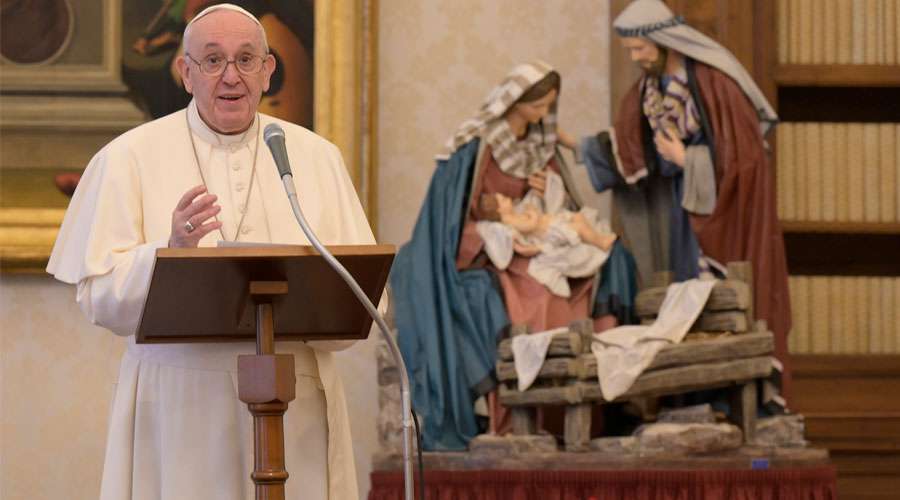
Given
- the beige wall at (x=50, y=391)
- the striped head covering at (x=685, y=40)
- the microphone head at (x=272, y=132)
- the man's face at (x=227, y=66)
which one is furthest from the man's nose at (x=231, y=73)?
the beige wall at (x=50, y=391)

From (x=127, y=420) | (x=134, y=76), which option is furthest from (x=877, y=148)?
(x=127, y=420)

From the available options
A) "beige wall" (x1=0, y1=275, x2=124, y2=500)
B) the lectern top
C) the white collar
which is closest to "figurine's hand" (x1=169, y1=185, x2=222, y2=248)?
the lectern top

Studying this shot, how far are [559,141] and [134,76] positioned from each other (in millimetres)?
1851

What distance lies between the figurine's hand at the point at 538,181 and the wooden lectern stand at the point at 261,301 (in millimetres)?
2644

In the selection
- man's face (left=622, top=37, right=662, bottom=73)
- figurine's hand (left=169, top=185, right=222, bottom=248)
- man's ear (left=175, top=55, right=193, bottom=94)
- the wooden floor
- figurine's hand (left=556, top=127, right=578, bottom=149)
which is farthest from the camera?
the wooden floor

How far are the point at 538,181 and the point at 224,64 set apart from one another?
2.48 metres

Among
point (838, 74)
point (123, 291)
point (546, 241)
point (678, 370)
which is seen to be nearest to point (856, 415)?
point (678, 370)

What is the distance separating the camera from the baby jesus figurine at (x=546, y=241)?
5.32m

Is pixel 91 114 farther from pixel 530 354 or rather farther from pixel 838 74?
pixel 838 74

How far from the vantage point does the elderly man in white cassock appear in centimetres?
311

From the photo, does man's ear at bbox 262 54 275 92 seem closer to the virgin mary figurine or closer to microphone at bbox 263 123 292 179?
microphone at bbox 263 123 292 179

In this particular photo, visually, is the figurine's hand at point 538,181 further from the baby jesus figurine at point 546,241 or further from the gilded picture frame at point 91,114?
the gilded picture frame at point 91,114

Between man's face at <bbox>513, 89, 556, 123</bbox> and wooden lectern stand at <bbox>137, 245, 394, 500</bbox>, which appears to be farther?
man's face at <bbox>513, 89, 556, 123</bbox>

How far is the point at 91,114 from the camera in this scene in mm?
6152
